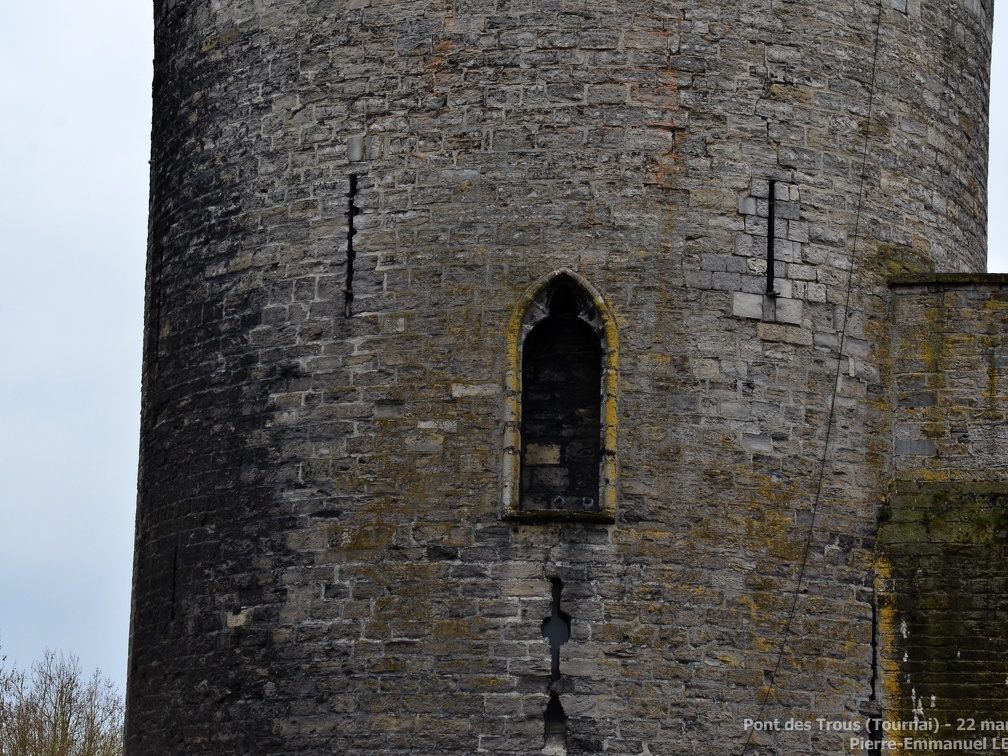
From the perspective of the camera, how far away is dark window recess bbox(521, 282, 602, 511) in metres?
12.7

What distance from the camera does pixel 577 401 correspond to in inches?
507

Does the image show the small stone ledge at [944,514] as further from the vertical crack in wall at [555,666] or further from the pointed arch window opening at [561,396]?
the vertical crack in wall at [555,666]

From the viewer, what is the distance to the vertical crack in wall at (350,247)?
1309 centimetres

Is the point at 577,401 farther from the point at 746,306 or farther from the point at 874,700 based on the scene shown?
the point at 874,700

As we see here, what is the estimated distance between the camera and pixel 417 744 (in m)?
12.2

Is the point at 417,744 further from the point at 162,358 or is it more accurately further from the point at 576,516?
the point at 162,358

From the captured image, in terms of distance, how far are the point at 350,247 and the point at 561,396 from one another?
1772 mm

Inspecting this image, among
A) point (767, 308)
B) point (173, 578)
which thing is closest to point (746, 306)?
point (767, 308)

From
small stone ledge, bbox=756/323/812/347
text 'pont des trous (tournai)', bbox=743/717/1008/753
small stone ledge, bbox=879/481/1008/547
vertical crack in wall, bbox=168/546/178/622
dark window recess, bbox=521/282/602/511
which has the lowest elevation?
text 'pont des trous (tournai)', bbox=743/717/1008/753

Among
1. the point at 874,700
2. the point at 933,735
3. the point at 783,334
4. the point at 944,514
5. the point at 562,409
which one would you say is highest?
the point at 783,334

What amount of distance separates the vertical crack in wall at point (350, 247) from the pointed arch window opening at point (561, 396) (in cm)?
117

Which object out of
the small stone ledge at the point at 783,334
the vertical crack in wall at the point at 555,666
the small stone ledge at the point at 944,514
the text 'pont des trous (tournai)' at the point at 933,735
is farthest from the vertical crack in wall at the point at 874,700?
the vertical crack in wall at the point at 555,666

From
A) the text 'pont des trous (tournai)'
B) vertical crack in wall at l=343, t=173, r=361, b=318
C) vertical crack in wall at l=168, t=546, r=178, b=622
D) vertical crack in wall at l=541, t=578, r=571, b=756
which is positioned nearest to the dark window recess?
vertical crack in wall at l=541, t=578, r=571, b=756

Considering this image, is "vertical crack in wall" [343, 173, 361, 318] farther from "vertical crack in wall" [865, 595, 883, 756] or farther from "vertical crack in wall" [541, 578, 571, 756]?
"vertical crack in wall" [865, 595, 883, 756]
